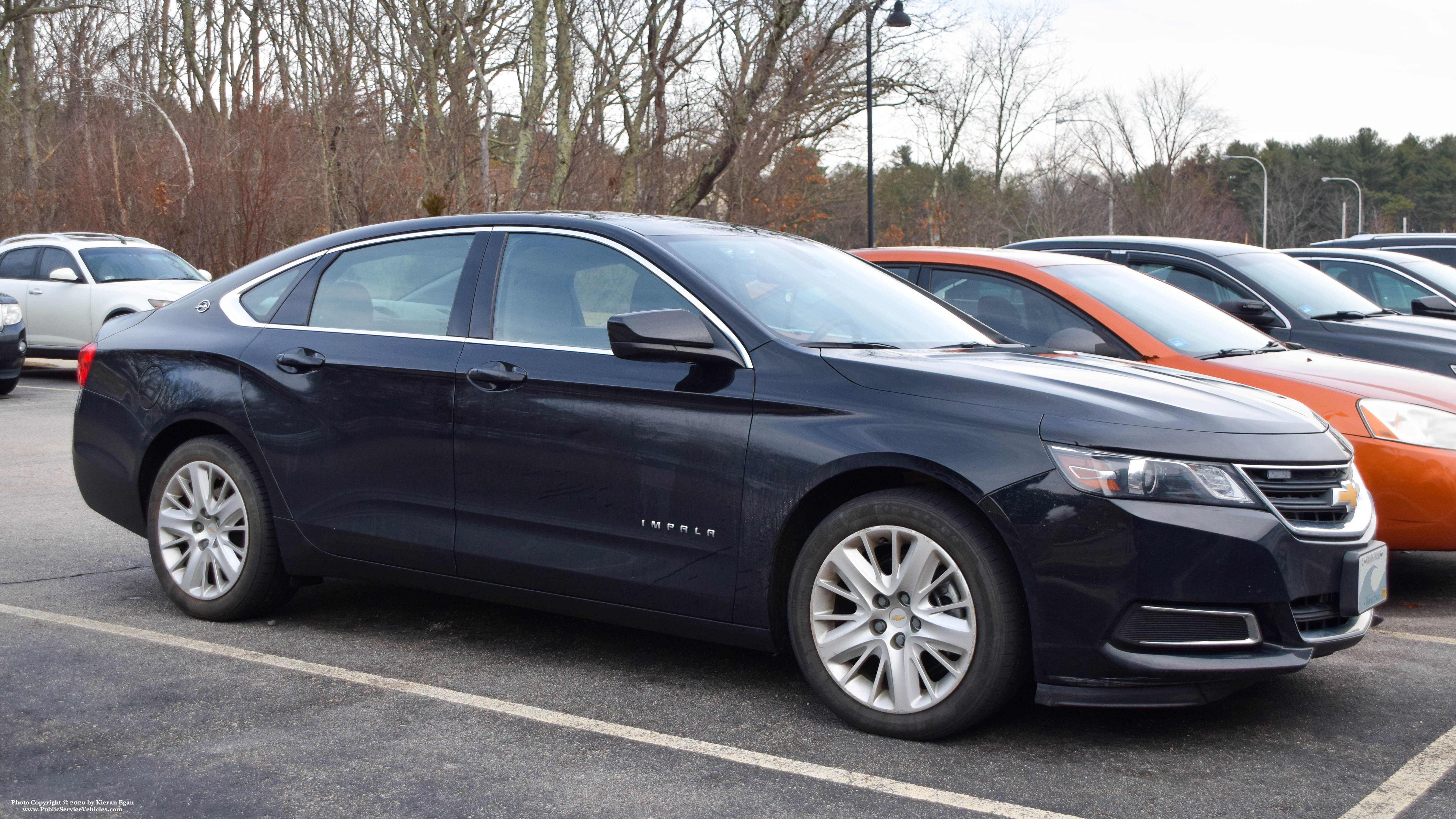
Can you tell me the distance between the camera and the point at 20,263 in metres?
17.7

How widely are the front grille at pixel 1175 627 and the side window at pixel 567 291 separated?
1.72 metres

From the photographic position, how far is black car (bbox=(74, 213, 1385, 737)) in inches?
143

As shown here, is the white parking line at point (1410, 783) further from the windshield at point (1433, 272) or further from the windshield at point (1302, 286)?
the windshield at point (1433, 272)

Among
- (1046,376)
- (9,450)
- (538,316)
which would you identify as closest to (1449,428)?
(1046,376)

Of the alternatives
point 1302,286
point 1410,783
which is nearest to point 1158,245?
point 1302,286

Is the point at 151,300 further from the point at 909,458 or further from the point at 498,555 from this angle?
the point at 909,458

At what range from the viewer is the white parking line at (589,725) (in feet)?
11.3

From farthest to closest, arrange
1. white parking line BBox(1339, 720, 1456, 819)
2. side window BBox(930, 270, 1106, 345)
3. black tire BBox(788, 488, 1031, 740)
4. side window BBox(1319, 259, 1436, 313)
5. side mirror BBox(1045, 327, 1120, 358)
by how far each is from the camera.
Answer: side window BBox(1319, 259, 1436, 313) → side window BBox(930, 270, 1106, 345) → side mirror BBox(1045, 327, 1120, 358) → black tire BBox(788, 488, 1031, 740) → white parking line BBox(1339, 720, 1456, 819)

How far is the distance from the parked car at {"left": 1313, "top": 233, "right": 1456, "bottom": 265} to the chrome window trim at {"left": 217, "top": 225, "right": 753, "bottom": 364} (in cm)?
1104

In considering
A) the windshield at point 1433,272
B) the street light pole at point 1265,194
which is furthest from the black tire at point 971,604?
the street light pole at point 1265,194

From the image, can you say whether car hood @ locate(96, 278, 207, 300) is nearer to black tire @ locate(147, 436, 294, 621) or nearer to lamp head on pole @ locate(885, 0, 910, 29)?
black tire @ locate(147, 436, 294, 621)

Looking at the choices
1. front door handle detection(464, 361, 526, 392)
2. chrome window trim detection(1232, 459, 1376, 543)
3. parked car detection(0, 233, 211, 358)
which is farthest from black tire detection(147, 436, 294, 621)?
parked car detection(0, 233, 211, 358)

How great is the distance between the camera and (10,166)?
1342 inches

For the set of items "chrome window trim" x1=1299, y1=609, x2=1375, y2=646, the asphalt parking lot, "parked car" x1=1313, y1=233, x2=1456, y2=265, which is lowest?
the asphalt parking lot
